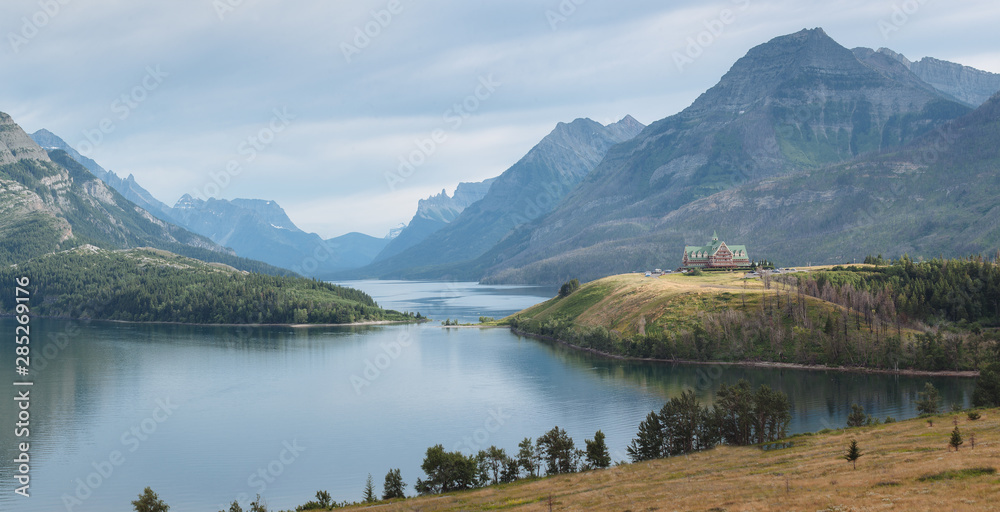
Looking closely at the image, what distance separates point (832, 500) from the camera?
48625 mm

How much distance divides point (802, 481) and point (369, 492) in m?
43.2

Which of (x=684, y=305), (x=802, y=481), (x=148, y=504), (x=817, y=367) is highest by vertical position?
(x=684, y=305)

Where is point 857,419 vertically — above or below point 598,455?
above

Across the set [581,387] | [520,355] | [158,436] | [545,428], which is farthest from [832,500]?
[520,355]

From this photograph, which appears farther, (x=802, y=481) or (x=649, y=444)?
(x=649, y=444)

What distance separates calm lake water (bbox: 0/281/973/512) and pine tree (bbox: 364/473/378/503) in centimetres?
162

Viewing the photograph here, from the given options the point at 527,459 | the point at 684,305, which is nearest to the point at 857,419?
the point at 527,459

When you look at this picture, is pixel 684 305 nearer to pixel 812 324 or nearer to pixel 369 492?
pixel 812 324

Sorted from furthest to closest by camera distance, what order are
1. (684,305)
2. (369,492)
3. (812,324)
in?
(684,305), (812,324), (369,492)

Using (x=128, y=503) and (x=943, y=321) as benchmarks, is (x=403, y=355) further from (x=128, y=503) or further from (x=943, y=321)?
(x=943, y=321)

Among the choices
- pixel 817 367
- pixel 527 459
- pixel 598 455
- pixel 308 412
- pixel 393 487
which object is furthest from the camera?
pixel 817 367

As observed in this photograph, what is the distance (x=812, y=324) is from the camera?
509 feet

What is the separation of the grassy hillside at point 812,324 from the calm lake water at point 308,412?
7.84 m

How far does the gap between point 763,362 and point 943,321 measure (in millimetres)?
49243
